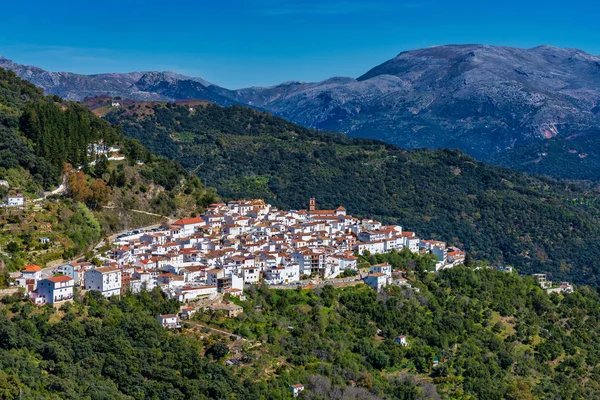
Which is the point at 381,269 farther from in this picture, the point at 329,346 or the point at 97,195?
the point at 97,195

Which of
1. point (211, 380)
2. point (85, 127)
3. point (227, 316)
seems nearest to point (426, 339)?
point (227, 316)

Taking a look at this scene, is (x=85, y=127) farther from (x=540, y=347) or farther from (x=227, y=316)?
(x=540, y=347)

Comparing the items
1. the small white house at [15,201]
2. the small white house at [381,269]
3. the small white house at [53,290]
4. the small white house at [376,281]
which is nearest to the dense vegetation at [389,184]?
the small white house at [381,269]

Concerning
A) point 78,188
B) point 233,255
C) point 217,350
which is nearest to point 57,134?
point 78,188

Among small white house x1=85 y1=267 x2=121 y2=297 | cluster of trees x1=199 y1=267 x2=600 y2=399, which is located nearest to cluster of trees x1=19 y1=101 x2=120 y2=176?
small white house x1=85 y1=267 x2=121 y2=297

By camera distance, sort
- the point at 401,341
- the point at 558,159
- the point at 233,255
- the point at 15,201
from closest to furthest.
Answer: the point at 401,341 < the point at 15,201 < the point at 233,255 < the point at 558,159

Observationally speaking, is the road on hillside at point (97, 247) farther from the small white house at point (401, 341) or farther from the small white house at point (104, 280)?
the small white house at point (401, 341)

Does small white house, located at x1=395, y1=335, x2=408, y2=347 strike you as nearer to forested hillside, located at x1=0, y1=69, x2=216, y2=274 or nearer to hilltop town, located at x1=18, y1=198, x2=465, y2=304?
hilltop town, located at x1=18, y1=198, x2=465, y2=304
